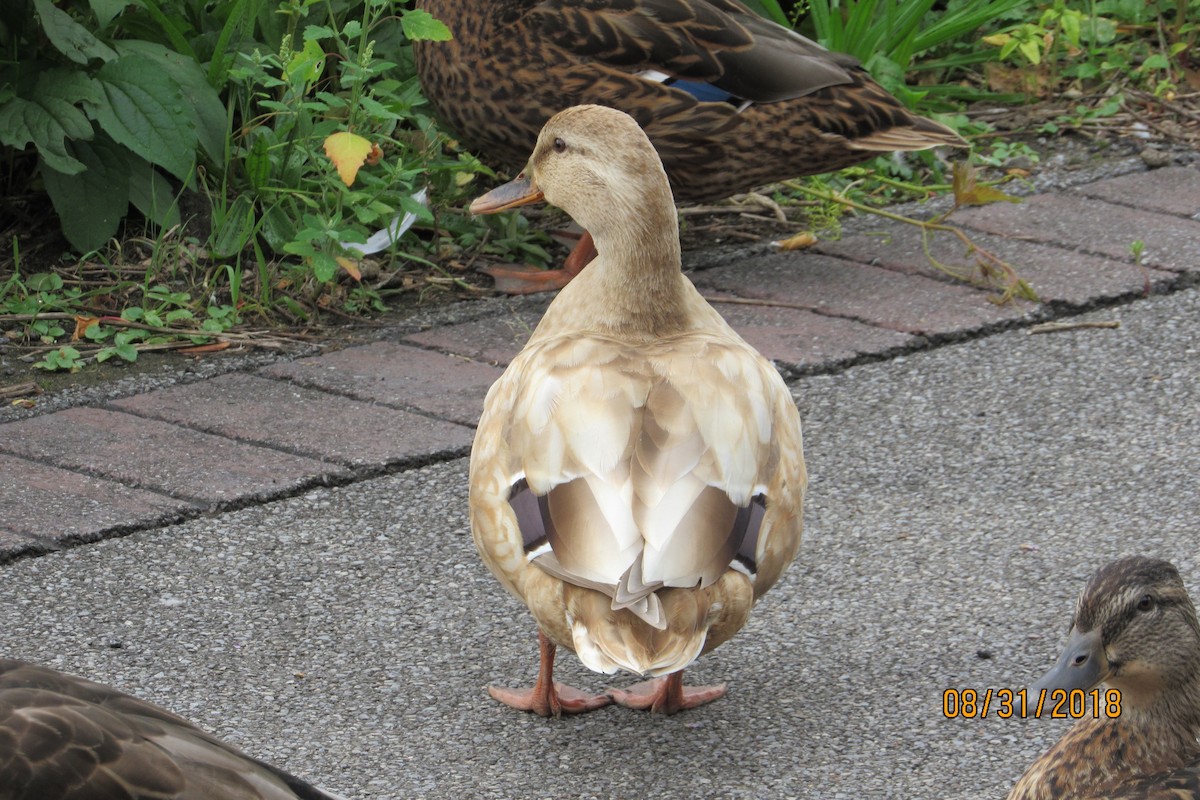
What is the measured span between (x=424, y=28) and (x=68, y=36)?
3.23 feet

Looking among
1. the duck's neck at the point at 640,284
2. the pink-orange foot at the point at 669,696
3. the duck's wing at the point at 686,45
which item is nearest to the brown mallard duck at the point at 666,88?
the duck's wing at the point at 686,45

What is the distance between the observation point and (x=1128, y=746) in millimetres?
2604

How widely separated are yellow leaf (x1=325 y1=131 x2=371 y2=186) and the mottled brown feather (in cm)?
54

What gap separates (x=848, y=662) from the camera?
10.5 feet

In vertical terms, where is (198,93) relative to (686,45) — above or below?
below

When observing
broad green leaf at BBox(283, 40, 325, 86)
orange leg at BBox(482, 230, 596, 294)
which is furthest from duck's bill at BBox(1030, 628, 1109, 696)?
broad green leaf at BBox(283, 40, 325, 86)

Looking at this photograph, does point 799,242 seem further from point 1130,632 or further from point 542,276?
point 1130,632

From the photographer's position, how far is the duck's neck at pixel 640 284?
10.8ft

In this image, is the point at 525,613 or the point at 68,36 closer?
the point at 525,613

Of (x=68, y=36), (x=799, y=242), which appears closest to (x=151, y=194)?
(x=68, y=36)

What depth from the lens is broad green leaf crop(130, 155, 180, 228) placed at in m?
4.96

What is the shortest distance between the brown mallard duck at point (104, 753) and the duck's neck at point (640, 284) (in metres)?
1.29

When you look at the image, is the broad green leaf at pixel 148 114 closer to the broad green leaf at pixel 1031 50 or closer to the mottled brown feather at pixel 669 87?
the mottled brown feather at pixel 669 87
